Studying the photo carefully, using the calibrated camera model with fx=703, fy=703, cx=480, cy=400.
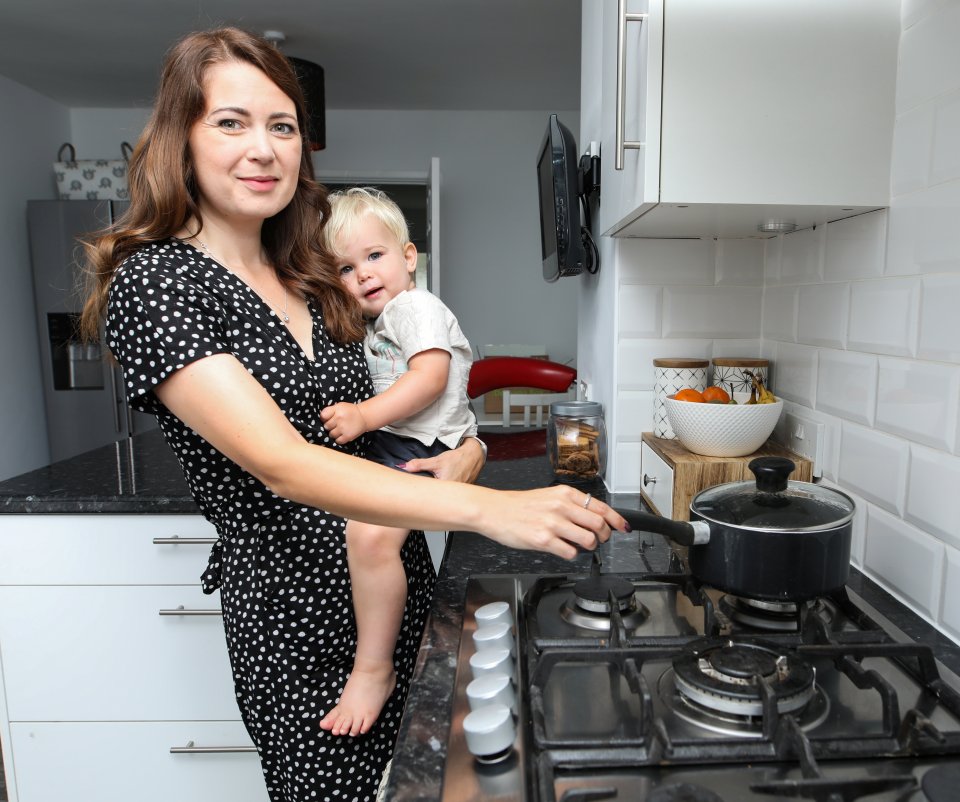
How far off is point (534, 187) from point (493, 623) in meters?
4.17

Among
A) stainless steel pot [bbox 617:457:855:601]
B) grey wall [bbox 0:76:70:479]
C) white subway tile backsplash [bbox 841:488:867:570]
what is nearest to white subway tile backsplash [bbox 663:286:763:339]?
white subway tile backsplash [bbox 841:488:867:570]

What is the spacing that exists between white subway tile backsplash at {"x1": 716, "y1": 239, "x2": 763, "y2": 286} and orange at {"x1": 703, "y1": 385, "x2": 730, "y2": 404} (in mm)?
280

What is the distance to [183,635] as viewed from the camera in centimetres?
146

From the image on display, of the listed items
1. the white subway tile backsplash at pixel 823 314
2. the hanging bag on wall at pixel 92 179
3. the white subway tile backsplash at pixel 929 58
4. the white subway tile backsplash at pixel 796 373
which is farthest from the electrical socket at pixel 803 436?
the hanging bag on wall at pixel 92 179

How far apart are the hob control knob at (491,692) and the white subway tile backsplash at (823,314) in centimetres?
78

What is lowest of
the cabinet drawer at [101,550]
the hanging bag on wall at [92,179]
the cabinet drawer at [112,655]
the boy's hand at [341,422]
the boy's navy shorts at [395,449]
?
→ the cabinet drawer at [112,655]

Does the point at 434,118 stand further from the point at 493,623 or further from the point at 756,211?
the point at 493,623

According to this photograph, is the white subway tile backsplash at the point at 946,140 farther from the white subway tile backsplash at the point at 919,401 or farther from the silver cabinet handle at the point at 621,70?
the silver cabinet handle at the point at 621,70

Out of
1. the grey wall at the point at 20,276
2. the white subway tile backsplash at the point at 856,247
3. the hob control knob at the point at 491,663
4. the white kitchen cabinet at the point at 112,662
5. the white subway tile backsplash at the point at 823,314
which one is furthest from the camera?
the grey wall at the point at 20,276

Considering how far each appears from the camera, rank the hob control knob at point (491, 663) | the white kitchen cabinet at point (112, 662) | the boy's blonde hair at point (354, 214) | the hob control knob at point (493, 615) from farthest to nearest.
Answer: the white kitchen cabinet at point (112, 662)
the boy's blonde hair at point (354, 214)
the hob control knob at point (493, 615)
the hob control knob at point (491, 663)

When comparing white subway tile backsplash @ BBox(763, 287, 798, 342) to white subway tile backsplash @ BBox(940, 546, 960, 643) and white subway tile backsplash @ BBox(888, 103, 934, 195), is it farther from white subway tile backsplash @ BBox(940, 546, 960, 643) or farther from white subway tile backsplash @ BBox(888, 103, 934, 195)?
white subway tile backsplash @ BBox(940, 546, 960, 643)

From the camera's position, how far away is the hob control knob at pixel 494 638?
72 cm

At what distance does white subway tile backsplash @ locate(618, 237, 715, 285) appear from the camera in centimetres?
140

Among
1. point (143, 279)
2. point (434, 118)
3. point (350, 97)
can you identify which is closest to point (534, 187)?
point (434, 118)
